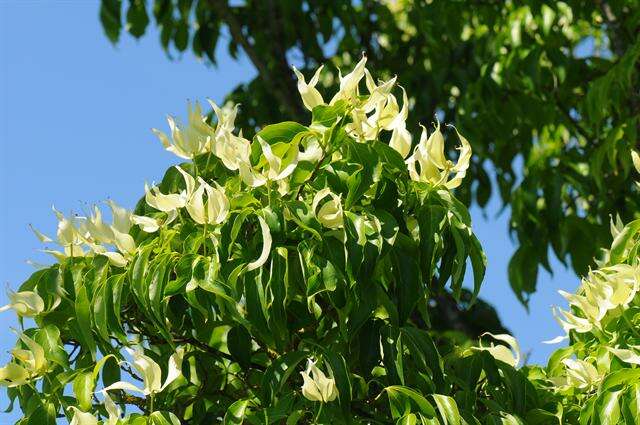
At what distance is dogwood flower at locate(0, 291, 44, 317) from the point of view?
2.00 metres

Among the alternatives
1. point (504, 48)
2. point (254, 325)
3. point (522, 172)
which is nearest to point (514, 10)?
point (504, 48)

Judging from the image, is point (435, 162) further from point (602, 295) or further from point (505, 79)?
point (505, 79)

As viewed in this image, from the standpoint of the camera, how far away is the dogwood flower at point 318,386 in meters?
1.81

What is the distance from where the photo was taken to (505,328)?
5039 mm

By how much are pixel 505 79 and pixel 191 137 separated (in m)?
2.27

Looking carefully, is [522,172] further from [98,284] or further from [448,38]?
[98,284]

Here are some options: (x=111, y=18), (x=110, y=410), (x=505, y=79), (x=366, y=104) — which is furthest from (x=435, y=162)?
(x=111, y=18)

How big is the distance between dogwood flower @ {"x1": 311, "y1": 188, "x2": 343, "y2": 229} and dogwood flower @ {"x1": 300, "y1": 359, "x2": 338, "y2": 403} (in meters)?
0.21

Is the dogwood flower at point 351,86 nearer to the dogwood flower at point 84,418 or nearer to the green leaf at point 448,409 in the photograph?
the green leaf at point 448,409

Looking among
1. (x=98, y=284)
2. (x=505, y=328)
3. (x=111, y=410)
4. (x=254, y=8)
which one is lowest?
(x=505, y=328)

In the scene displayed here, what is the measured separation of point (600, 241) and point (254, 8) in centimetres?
182

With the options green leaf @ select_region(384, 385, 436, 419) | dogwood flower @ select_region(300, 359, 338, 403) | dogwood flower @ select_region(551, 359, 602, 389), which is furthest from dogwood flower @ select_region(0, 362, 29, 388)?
dogwood flower @ select_region(551, 359, 602, 389)

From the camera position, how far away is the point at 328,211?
74.7 inches

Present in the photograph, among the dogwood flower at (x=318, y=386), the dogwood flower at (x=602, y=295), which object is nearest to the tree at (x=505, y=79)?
the dogwood flower at (x=602, y=295)
